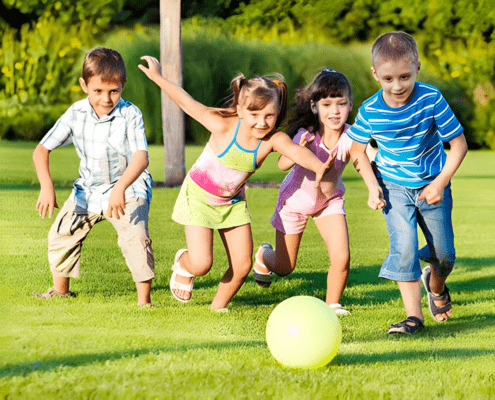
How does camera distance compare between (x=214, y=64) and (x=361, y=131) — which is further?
(x=214, y=64)

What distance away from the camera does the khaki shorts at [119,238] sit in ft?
16.3

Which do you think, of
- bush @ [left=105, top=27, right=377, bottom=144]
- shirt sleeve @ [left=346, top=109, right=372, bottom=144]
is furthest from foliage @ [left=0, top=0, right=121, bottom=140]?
shirt sleeve @ [left=346, top=109, right=372, bottom=144]

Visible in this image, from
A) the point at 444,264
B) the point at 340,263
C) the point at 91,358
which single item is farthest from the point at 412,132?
the point at 91,358

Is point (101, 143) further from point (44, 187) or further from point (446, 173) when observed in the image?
point (446, 173)

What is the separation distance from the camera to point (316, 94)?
513cm

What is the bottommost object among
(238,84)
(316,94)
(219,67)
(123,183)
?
(219,67)

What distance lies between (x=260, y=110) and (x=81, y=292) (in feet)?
6.45

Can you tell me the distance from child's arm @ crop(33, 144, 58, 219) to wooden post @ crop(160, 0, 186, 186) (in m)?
6.87

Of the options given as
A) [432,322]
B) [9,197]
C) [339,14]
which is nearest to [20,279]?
[432,322]

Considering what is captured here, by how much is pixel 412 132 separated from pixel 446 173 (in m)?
0.32

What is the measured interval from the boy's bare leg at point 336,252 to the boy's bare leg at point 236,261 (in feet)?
1.73

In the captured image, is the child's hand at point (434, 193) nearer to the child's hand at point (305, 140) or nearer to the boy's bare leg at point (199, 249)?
the child's hand at point (305, 140)

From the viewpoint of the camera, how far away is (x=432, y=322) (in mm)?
4895

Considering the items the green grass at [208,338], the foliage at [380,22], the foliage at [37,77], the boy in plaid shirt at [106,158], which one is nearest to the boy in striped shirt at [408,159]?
the green grass at [208,338]
